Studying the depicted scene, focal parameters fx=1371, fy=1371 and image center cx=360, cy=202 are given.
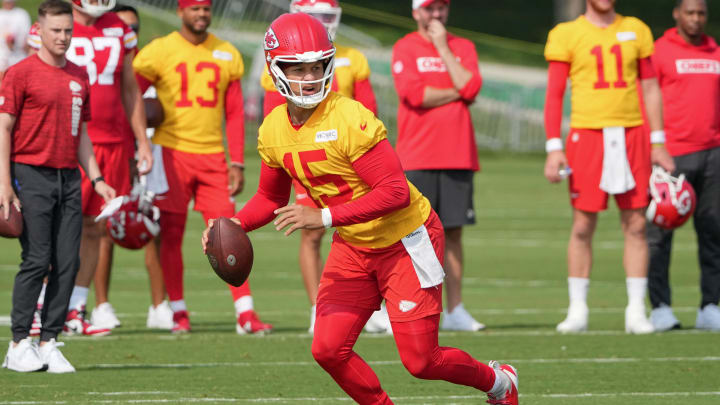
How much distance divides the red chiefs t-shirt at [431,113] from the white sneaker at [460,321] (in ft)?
3.30

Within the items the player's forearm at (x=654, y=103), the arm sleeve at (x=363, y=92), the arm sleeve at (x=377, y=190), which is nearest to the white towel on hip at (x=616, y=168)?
the player's forearm at (x=654, y=103)

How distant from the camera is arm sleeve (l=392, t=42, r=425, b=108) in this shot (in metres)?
9.52

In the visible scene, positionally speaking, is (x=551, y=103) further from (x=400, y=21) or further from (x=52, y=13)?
(x=400, y=21)

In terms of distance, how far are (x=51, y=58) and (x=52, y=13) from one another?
0.88 feet

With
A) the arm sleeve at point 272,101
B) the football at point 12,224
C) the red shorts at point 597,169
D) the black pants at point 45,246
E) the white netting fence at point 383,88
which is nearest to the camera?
the football at point 12,224

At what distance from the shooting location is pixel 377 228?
19.8 ft

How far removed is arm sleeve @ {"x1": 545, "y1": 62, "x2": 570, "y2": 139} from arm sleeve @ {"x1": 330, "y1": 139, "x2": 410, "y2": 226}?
3743 mm

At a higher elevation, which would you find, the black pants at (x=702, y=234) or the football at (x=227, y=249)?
the football at (x=227, y=249)

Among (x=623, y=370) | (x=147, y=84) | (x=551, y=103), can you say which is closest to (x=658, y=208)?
(x=551, y=103)

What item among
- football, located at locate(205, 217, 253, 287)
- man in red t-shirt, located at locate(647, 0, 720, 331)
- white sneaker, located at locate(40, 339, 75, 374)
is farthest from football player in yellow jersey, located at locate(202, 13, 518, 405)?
man in red t-shirt, located at locate(647, 0, 720, 331)

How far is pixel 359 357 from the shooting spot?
5.95 metres

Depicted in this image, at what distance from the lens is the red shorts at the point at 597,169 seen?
9.23 m

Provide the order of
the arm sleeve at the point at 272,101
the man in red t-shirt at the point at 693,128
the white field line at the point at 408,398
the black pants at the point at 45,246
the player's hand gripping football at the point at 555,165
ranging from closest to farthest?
1. the white field line at the point at 408,398
2. the black pants at the point at 45,246
3. the arm sleeve at the point at 272,101
4. the player's hand gripping football at the point at 555,165
5. the man in red t-shirt at the point at 693,128

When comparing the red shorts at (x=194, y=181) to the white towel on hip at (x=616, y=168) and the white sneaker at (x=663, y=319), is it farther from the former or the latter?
the white sneaker at (x=663, y=319)
